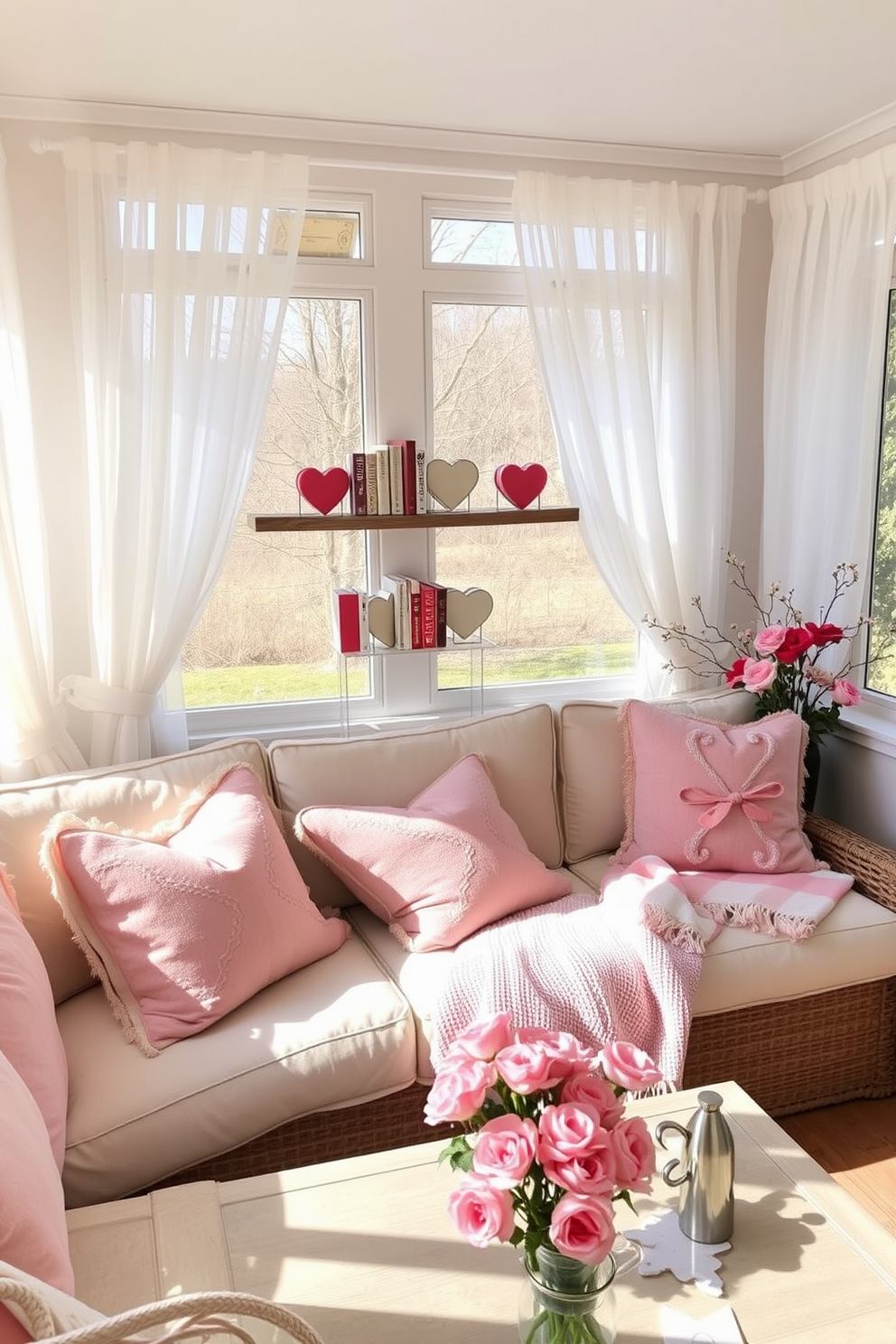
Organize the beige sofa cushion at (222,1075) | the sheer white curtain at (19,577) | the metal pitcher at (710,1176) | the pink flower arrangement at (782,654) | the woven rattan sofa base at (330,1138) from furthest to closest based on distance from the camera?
the pink flower arrangement at (782,654) < the sheer white curtain at (19,577) < the woven rattan sofa base at (330,1138) < the beige sofa cushion at (222,1075) < the metal pitcher at (710,1176)

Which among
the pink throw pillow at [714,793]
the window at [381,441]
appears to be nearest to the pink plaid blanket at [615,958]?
the pink throw pillow at [714,793]

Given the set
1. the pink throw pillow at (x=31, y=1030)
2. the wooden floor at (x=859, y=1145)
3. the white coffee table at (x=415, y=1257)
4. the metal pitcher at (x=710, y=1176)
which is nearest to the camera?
the white coffee table at (x=415, y=1257)

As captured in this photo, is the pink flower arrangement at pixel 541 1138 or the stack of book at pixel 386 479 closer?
the pink flower arrangement at pixel 541 1138

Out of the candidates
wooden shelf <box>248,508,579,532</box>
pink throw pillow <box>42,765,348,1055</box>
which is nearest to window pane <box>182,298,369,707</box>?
wooden shelf <box>248,508,579,532</box>

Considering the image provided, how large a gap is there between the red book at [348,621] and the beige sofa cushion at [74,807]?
0.47 meters

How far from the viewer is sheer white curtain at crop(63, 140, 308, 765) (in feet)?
9.30

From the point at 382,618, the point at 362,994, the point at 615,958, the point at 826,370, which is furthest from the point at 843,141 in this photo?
the point at 362,994

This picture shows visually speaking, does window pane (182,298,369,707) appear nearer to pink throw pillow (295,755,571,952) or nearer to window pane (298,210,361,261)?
window pane (298,210,361,261)

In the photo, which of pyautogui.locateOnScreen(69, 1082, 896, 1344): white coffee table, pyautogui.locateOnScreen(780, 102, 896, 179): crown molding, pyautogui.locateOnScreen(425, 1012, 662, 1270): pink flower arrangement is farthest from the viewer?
pyautogui.locateOnScreen(780, 102, 896, 179): crown molding

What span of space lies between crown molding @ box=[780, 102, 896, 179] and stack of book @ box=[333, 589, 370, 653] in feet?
6.45

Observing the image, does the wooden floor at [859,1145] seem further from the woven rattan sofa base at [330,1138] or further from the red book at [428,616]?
the red book at [428,616]

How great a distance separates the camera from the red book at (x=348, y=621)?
3117mm

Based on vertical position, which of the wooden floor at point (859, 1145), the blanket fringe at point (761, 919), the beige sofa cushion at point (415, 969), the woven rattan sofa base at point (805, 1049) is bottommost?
the wooden floor at point (859, 1145)

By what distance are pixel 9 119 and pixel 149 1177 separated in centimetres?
260
